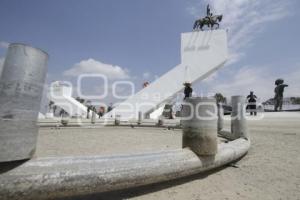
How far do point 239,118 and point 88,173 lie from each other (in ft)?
13.4

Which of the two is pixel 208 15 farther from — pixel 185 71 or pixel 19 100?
pixel 19 100

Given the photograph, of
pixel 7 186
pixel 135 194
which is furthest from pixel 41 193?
pixel 135 194

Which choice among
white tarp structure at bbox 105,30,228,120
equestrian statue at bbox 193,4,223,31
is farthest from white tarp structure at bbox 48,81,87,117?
equestrian statue at bbox 193,4,223,31

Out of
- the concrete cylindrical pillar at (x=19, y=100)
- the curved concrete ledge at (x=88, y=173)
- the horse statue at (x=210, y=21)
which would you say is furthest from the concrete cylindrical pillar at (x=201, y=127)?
the horse statue at (x=210, y=21)

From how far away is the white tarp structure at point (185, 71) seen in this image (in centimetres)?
2031

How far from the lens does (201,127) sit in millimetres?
2711

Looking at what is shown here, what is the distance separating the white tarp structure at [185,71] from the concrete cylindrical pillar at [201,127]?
17.0 m

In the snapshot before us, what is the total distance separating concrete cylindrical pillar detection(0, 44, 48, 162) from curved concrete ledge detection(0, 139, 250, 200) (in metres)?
0.17

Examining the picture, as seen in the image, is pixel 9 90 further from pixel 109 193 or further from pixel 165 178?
pixel 165 178

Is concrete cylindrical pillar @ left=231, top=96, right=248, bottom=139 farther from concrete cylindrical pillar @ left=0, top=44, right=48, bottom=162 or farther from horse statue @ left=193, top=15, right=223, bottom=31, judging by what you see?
horse statue @ left=193, top=15, right=223, bottom=31

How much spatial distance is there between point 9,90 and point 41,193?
0.86 metres

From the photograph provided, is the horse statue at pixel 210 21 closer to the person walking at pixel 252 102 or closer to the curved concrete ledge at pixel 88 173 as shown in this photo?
the person walking at pixel 252 102

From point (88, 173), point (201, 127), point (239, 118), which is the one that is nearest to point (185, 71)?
point (239, 118)

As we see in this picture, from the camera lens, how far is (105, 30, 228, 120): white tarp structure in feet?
66.6
